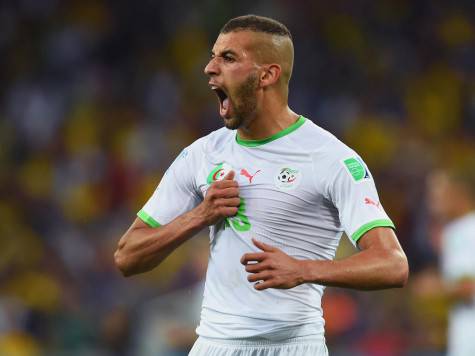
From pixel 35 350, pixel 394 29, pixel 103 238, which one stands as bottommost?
pixel 35 350

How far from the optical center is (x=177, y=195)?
13.3 ft

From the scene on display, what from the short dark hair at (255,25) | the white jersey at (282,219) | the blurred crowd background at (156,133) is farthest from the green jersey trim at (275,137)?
the blurred crowd background at (156,133)

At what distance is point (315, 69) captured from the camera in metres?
11.5

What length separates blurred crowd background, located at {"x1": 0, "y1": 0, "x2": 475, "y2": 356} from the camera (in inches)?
312

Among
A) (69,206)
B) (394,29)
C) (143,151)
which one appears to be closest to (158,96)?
(143,151)

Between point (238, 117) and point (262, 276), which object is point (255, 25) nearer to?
point (238, 117)

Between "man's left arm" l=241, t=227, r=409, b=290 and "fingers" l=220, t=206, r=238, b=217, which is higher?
"fingers" l=220, t=206, r=238, b=217

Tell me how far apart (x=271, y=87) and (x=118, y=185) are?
254 inches

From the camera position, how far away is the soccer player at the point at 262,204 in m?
3.72

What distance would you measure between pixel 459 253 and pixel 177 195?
2.69 m

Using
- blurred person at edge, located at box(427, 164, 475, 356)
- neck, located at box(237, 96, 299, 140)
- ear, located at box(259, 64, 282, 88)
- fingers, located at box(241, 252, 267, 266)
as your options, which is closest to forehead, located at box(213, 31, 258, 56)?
ear, located at box(259, 64, 282, 88)

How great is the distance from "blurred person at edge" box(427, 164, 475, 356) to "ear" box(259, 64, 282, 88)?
2.57 meters

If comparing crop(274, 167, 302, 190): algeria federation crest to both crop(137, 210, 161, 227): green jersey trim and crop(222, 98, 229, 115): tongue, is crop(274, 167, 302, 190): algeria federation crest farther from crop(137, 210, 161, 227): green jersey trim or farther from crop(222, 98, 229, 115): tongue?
crop(137, 210, 161, 227): green jersey trim

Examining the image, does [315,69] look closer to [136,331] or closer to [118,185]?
[118,185]
